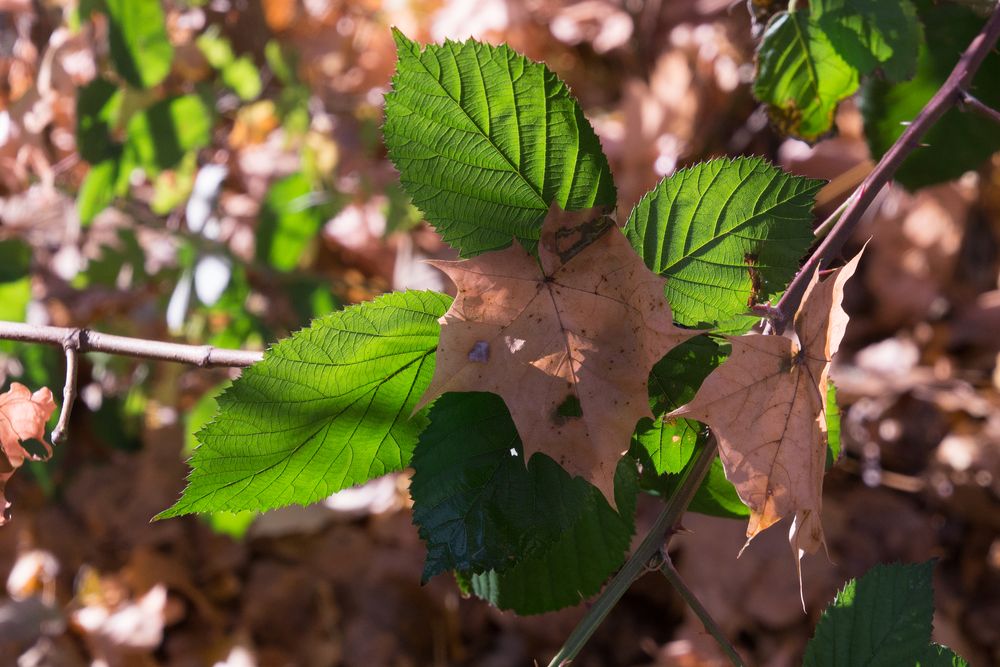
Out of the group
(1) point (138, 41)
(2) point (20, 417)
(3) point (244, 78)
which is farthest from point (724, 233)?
(3) point (244, 78)

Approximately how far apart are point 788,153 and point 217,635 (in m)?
1.66

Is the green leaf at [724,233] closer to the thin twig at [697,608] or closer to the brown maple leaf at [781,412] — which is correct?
the brown maple leaf at [781,412]

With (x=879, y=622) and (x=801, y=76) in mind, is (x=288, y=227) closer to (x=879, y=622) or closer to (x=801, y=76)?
(x=801, y=76)

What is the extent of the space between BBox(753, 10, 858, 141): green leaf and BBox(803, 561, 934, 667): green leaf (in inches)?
17.9

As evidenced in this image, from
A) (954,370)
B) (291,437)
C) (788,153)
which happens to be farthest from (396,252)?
(291,437)

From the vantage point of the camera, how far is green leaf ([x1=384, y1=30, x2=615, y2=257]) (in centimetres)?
58

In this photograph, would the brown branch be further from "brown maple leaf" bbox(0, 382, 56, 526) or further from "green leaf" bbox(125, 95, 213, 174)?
"green leaf" bbox(125, 95, 213, 174)

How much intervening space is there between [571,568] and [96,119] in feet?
3.68

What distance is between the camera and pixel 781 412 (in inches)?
21.8

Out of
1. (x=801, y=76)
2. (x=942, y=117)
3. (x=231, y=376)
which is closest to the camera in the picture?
(x=801, y=76)

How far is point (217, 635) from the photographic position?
1.74m

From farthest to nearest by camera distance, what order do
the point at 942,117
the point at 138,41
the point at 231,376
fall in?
the point at 231,376, the point at 138,41, the point at 942,117

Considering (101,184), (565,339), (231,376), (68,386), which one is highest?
(565,339)

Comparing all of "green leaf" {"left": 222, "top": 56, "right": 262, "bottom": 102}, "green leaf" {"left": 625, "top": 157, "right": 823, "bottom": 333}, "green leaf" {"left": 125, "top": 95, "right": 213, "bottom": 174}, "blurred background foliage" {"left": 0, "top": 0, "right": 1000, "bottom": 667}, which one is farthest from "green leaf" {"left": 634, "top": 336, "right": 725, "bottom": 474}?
"green leaf" {"left": 222, "top": 56, "right": 262, "bottom": 102}
